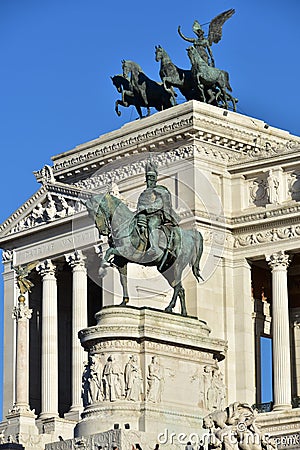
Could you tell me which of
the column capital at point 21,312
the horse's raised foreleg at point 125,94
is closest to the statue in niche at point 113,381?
the column capital at point 21,312

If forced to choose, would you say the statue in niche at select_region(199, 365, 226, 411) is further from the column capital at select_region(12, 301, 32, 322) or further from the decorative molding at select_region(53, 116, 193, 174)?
the decorative molding at select_region(53, 116, 193, 174)

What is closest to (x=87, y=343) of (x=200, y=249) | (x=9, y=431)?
(x=200, y=249)

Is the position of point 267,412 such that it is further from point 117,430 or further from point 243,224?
point 117,430

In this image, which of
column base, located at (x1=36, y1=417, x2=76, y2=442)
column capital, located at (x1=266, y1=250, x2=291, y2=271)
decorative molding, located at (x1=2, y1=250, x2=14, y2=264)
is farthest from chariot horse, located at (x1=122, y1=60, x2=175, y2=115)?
column base, located at (x1=36, y1=417, x2=76, y2=442)

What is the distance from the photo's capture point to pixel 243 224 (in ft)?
338

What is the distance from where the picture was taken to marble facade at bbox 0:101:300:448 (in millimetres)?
100688

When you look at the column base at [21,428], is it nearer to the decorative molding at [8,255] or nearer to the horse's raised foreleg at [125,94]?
the decorative molding at [8,255]

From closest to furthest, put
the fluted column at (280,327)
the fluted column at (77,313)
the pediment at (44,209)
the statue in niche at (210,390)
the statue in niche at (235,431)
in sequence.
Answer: the statue in niche at (235,431) < the statue in niche at (210,390) < the fluted column at (280,327) < the fluted column at (77,313) < the pediment at (44,209)

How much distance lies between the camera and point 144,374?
66812 millimetres

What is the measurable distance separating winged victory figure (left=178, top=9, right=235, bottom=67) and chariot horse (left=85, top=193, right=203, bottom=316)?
38.8 metres

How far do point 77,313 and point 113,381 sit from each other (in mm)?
37395

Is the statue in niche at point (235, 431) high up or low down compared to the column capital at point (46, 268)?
down

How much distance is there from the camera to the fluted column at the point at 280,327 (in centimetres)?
10006

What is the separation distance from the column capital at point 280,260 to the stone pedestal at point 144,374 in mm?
33503
